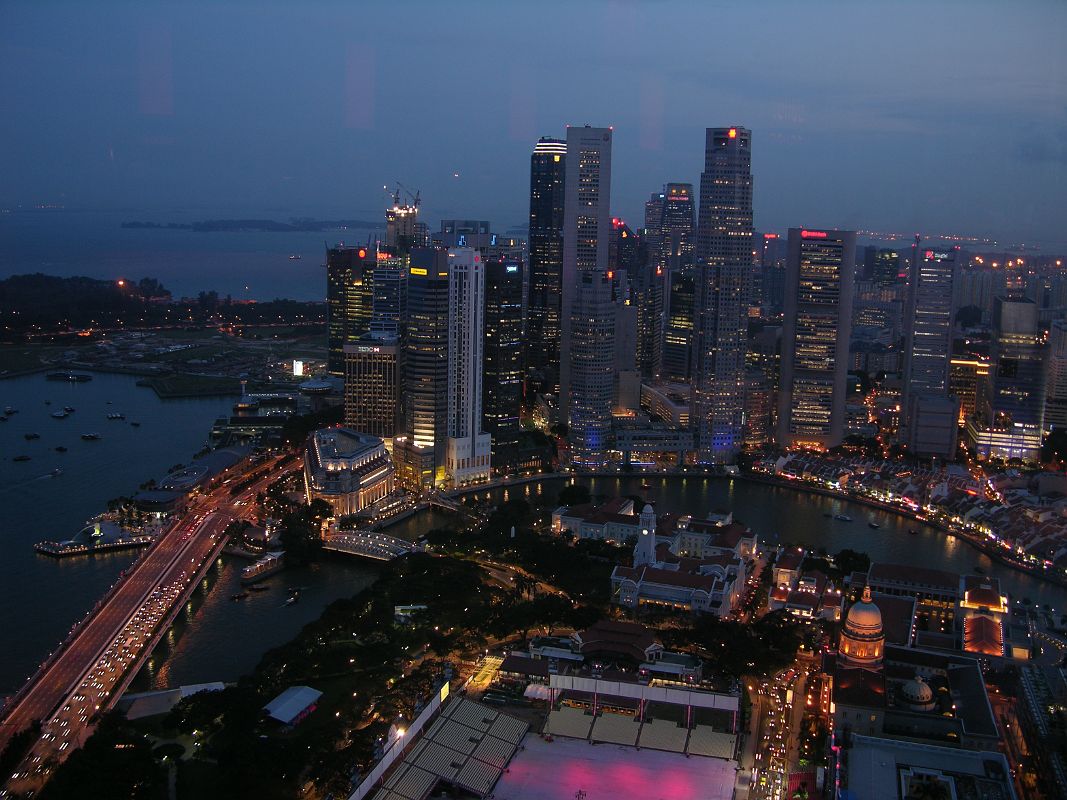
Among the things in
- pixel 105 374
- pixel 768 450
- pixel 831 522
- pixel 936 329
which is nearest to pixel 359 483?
pixel 831 522

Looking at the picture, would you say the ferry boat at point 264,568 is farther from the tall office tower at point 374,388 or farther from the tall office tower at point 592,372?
the tall office tower at point 592,372

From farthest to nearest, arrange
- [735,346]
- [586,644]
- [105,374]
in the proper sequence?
[105,374] < [735,346] < [586,644]

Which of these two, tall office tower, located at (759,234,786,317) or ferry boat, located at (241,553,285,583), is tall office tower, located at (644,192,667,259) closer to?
tall office tower, located at (759,234,786,317)

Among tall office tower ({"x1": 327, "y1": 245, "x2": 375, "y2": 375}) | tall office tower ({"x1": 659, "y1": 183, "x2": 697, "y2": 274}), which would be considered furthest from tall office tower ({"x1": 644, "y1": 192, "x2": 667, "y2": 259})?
tall office tower ({"x1": 327, "y1": 245, "x2": 375, "y2": 375})

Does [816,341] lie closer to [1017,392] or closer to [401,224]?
[1017,392]

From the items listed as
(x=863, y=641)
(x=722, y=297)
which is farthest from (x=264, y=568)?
(x=722, y=297)

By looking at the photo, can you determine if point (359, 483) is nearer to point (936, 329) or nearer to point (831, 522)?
point (831, 522)

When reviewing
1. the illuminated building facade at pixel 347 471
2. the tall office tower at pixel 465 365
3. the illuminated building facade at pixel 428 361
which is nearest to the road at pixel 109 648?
the illuminated building facade at pixel 347 471
